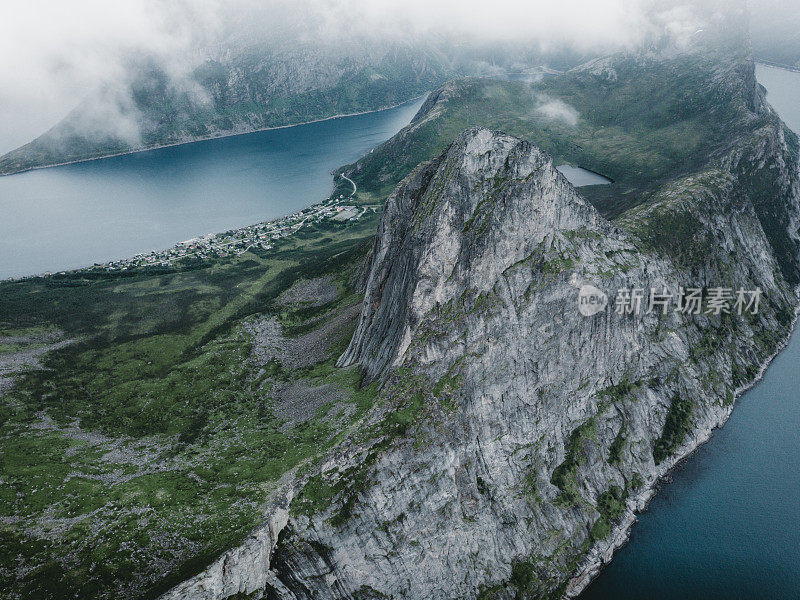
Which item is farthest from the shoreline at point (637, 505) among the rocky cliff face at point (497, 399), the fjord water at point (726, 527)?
the fjord water at point (726, 527)

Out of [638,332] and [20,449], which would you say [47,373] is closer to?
[20,449]

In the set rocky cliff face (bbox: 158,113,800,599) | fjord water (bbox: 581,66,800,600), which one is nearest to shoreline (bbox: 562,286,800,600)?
rocky cliff face (bbox: 158,113,800,599)

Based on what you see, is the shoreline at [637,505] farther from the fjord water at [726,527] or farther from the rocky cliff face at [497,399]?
the fjord water at [726,527]

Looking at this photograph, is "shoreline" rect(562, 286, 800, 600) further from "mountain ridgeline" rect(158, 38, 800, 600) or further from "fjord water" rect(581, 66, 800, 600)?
"fjord water" rect(581, 66, 800, 600)

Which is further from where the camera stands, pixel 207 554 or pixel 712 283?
pixel 712 283

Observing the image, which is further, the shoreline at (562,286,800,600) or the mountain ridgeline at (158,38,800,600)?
the shoreline at (562,286,800,600)

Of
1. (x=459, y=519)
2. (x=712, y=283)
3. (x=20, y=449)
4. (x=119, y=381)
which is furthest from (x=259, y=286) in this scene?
(x=712, y=283)

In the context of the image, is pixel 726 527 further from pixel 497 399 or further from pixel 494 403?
pixel 494 403

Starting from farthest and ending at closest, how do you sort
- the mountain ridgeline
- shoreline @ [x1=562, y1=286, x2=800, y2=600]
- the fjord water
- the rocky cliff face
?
shoreline @ [x1=562, y1=286, x2=800, y2=600]
the fjord water
the rocky cliff face
the mountain ridgeline
